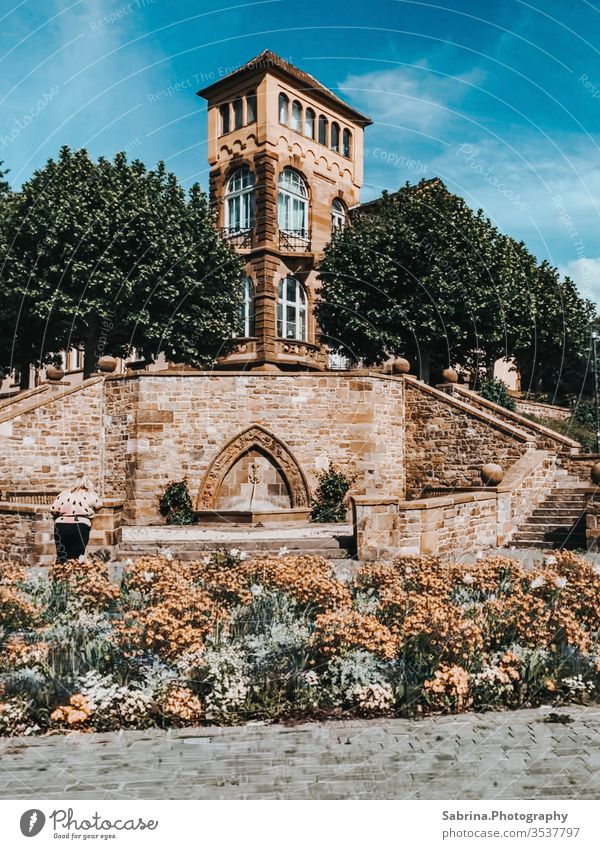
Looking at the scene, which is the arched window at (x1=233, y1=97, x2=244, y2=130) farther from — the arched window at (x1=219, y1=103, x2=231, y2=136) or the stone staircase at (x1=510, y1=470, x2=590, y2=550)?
the stone staircase at (x1=510, y1=470, x2=590, y2=550)

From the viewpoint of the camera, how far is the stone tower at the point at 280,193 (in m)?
34.6

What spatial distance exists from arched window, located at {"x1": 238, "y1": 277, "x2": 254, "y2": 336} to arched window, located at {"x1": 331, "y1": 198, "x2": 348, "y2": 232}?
20.2 feet

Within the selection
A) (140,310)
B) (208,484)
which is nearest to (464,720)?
(208,484)

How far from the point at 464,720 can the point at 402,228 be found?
85.3 feet

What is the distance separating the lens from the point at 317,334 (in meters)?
36.8

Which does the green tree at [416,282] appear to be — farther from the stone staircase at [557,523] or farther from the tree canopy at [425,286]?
the stone staircase at [557,523]

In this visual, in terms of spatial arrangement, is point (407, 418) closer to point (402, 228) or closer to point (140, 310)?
point (402, 228)

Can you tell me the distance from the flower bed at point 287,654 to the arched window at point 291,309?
91.5 feet

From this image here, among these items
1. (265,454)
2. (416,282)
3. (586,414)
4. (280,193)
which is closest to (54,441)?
(265,454)

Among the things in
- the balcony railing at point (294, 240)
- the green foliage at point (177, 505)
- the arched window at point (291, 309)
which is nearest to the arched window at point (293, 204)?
the balcony railing at point (294, 240)

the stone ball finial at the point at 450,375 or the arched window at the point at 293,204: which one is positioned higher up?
the arched window at the point at 293,204

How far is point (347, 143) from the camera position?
37.1 meters

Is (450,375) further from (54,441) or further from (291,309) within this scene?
(54,441)

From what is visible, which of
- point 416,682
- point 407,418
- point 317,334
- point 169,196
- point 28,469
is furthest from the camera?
point 317,334
